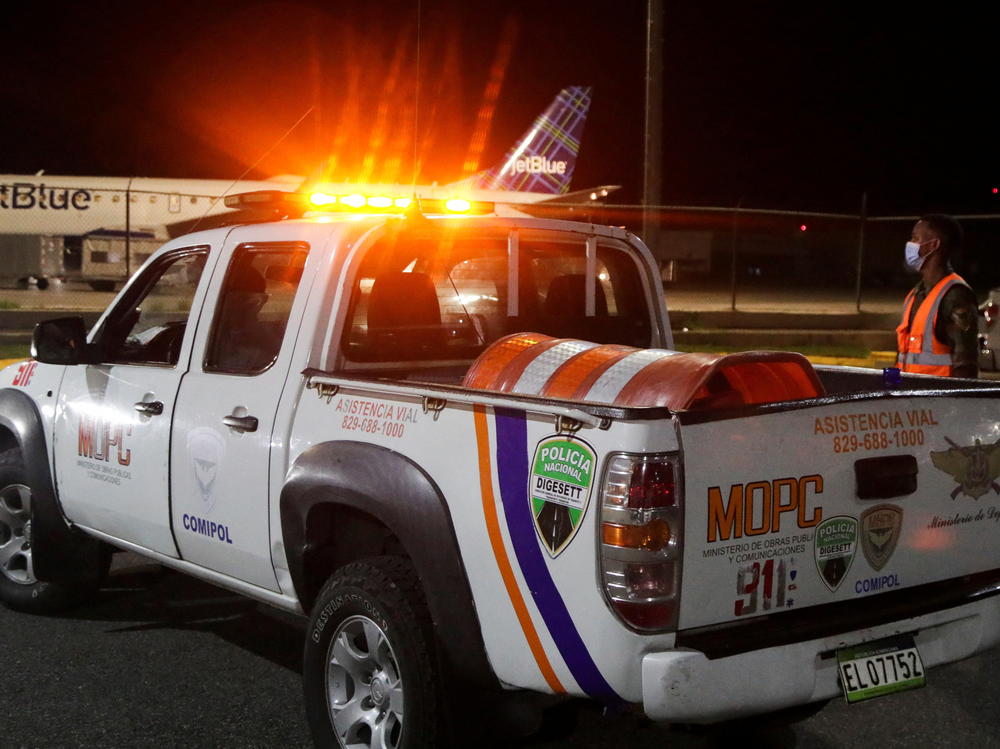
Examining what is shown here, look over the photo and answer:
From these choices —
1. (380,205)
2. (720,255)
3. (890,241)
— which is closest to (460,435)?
(380,205)

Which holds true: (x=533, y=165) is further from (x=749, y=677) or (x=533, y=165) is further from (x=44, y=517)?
(x=749, y=677)

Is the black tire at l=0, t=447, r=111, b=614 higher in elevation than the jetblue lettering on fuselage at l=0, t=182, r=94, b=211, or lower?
lower

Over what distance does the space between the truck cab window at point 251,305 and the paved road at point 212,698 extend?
1238 mm

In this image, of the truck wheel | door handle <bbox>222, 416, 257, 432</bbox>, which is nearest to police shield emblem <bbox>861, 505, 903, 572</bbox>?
the truck wheel

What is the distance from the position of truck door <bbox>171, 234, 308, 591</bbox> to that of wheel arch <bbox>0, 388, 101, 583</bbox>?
1059mm

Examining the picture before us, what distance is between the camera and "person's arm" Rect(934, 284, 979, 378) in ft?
19.2

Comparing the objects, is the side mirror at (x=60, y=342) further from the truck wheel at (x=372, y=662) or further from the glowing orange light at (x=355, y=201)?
the truck wheel at (x=372, y=662)

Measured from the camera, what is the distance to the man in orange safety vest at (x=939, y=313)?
5.89 meters

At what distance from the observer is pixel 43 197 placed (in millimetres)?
33875

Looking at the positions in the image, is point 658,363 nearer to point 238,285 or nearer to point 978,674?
point 238,285

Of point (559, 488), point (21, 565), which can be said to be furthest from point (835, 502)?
point (21, 565)

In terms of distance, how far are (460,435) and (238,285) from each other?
64.4 inches

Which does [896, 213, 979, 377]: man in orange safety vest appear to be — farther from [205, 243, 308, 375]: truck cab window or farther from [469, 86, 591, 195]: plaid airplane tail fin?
[469, 86, 591, 195]: plaid airplane tail fin

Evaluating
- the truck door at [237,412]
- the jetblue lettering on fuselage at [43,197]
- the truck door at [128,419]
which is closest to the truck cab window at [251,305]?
the truck door at [237,412]
